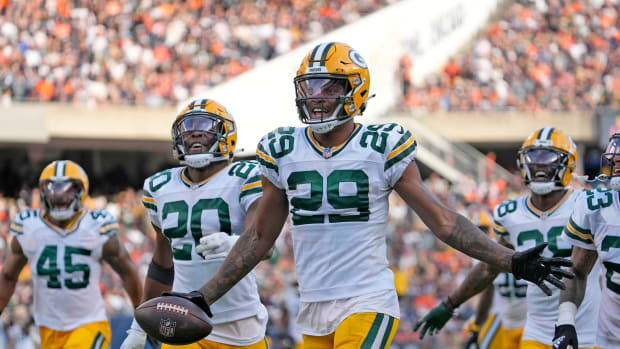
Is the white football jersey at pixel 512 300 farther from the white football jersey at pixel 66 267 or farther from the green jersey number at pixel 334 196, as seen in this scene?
the green jersey number at pixel 334 196

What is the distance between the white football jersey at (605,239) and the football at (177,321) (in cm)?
206

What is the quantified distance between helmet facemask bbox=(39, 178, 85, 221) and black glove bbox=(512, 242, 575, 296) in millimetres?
4513

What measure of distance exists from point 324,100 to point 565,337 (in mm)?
1721

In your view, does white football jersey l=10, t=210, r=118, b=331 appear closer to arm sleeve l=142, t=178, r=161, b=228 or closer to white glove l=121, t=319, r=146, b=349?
white glove l=121, t=319, r=146, b=349

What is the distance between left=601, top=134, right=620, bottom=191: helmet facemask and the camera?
5.23 m

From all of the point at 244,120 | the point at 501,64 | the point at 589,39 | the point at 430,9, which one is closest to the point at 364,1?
the point at 430,9

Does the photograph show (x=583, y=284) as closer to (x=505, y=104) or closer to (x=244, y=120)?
(x=244, y=120)

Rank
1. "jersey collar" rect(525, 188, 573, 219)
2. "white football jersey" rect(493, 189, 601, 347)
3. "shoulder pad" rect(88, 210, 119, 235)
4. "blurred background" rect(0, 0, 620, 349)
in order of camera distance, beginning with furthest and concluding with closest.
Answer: "blurred background" rect(0, 0, 620, 349) → "shoulder pad" rect(88, 210, 119, 235) → "jersey collar" rect(525, 188, 573, 219) → "white football jersey" rect(493, 189, 601, 347)

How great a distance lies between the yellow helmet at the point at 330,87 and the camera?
483 cm

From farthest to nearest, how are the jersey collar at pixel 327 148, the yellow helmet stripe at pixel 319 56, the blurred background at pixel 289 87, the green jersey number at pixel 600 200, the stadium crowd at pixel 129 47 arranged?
the stadium crowd at pixel 129 47, the blurred background at pixel 289 87, the green jersey number at pixel 600 200, the yellow helmet stripe at pixel 319 56, the jersey collar at pixel 327 148

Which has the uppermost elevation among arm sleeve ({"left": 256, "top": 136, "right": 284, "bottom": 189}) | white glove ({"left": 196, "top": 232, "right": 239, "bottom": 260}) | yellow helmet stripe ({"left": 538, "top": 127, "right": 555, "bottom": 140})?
arm sleeve ({"left": 256, "top": 136, "right": 284, "bottom": 189})

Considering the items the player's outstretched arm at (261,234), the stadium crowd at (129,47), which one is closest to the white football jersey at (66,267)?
the player's outstretched arm at (261,234)

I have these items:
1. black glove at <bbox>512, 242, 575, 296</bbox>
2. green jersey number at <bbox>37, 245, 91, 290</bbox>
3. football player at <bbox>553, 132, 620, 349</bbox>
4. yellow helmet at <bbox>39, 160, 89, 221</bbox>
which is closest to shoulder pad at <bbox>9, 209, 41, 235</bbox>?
yellow helmet at <bbox>39, 160, 89, 221</bbox>

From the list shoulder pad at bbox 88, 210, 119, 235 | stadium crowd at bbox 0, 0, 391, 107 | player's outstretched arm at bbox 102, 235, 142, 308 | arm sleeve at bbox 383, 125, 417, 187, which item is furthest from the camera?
stadium crowd at bbox 0, 0, 391, 107
